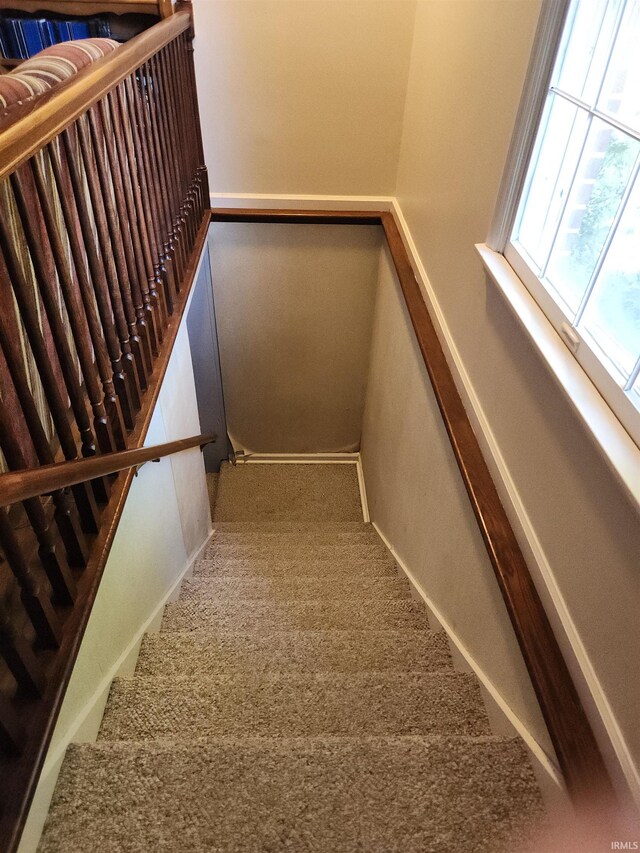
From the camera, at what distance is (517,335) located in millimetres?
1404

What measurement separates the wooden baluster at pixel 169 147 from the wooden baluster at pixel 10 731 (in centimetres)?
176

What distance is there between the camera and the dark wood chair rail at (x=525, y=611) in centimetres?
99

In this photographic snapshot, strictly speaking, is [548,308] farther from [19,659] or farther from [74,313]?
[19,659]

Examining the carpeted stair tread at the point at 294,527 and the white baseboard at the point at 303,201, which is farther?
the carpeted stair tread at the point at 294,527

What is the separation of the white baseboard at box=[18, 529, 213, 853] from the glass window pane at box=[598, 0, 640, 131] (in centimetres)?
164

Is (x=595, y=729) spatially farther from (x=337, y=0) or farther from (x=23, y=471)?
(x=337, y=0)

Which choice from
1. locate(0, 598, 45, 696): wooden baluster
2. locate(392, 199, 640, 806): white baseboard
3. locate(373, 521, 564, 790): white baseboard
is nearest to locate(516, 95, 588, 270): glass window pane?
locate(392, 199, 640, 806): white baseboard

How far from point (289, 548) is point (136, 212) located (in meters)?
1.86

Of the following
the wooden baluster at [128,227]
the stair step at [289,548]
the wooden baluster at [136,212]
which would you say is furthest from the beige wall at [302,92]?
the stair step at [289,548]

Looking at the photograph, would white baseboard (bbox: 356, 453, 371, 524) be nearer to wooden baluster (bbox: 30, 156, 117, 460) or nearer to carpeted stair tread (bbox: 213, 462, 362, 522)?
carpeted stair tread (bbox: 213, 462, 362, 522)

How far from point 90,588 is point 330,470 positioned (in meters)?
3.31

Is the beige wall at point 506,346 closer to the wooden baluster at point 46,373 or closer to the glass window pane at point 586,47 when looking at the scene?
the glass window pane at point 586,47

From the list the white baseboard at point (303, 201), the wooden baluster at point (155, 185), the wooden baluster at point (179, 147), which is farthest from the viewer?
the white baseboard at point (303, 201)

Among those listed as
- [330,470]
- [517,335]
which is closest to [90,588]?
[517,335]
